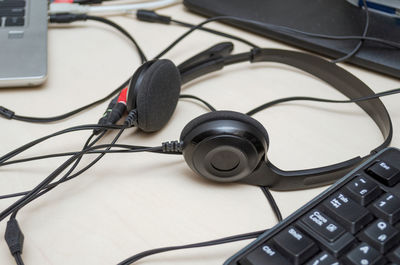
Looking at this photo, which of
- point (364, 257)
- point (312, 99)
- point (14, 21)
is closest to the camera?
point (364, 257)

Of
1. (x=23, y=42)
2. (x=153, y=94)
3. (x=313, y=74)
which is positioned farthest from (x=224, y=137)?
(x=23, y=42)

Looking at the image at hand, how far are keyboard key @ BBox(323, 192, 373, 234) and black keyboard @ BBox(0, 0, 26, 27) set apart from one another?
50 centimetres

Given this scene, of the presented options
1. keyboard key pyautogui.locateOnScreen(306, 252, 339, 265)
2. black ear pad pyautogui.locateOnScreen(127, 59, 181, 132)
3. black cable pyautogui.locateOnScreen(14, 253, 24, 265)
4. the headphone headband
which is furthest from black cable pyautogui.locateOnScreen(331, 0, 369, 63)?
black cable pyautogui.locateOnScreen(14, 253, 24, 265)

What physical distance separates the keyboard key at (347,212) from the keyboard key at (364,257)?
18 millimetres

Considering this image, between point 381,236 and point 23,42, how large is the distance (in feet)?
1.67

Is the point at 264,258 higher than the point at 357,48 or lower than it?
lower

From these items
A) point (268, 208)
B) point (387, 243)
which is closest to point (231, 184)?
point (268, 208)

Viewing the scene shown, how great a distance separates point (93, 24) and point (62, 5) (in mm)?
59

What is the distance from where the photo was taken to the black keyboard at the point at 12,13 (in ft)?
2.23

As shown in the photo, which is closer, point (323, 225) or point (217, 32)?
point (323, 225)

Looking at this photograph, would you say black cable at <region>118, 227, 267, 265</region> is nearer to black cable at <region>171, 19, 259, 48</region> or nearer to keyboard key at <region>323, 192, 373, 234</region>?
keyboard key at <region>323, 192, 373, 234</region>

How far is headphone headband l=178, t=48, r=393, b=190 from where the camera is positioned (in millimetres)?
464

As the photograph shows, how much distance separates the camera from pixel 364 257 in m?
0.35

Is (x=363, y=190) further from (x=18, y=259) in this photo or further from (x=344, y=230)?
(x=18, y=259)
